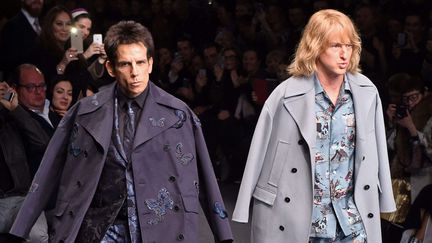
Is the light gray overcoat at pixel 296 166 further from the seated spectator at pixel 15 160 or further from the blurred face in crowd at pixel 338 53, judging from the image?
the seated spectator at pixel 15 160

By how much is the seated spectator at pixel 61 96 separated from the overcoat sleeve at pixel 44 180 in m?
2.60

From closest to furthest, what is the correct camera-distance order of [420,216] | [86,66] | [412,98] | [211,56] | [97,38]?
[420,216], [412,98], [86,66], [97,38], [211,56]

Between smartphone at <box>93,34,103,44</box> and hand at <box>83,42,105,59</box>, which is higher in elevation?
smartphone at <box>93,34,103,44</box>

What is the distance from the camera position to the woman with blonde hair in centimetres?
429

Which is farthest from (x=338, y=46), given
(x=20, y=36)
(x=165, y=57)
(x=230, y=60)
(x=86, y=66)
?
(x=165, y=57)

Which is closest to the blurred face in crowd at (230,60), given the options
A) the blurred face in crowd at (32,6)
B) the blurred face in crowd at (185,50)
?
the blurred face in crowd at (185,50)

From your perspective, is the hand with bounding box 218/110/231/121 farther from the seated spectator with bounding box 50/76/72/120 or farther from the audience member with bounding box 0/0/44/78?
the seated spectator with bounding box 50/76/72/120

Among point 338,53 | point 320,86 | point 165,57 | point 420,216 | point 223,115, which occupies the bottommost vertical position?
point 420,216

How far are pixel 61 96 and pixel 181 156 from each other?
9.61 ft

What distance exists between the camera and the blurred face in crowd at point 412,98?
Answer: 6.68 metres

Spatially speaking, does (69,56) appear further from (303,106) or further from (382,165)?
Result: (382,165)

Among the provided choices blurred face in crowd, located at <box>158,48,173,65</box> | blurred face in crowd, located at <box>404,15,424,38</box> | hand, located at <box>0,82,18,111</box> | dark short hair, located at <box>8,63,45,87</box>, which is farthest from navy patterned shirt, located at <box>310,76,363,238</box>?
blurred face in crowd, located at <box>158,48,173,65</box>

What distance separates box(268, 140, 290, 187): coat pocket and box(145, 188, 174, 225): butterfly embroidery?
740mm

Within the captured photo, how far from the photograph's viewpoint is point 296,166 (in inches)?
172
